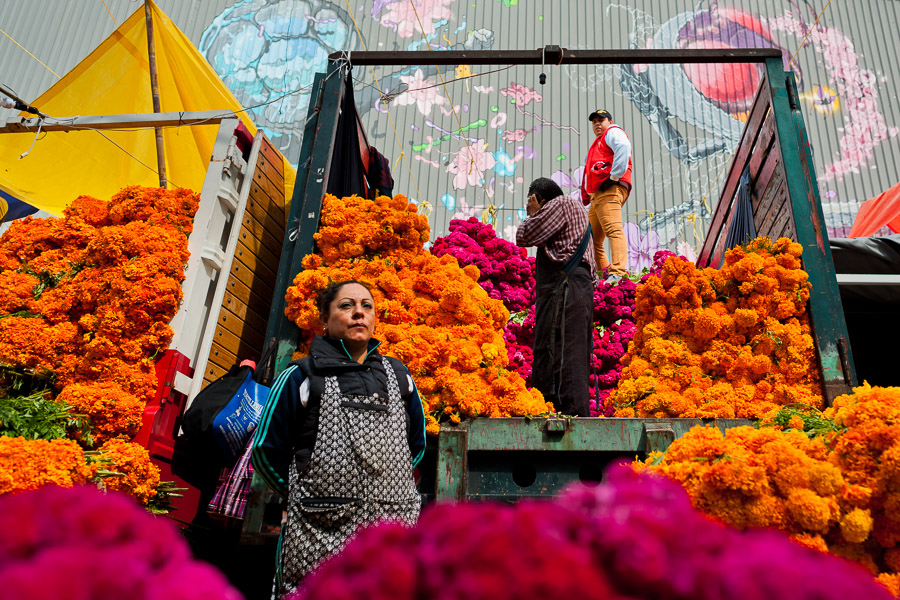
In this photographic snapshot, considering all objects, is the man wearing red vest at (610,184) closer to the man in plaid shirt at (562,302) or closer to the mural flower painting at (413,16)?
the man in plaid shirt at (562,302)

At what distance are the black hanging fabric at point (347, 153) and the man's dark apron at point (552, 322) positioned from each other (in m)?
1.61

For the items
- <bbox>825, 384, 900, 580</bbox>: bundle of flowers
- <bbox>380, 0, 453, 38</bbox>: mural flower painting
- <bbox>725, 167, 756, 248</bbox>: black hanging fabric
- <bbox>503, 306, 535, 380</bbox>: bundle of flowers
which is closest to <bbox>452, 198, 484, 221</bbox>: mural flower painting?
<bbox>380, 0, 453, 38</bbox>: mural flower painting

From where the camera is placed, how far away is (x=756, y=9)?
12.3m

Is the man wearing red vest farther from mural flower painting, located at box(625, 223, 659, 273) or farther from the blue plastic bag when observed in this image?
mural flower painting, located at box(625, 223, 659, 273)

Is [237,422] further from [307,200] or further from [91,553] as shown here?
[91,553]

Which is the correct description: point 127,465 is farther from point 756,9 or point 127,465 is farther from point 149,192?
point 756,9

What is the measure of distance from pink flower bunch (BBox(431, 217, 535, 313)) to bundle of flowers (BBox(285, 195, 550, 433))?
1.71 m

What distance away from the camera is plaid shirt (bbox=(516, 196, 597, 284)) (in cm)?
427

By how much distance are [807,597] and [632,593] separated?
0.18 meters

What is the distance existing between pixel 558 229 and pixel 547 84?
7.99 m

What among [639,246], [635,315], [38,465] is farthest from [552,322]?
[639,246]

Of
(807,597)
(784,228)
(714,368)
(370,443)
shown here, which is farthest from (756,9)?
(807,597)

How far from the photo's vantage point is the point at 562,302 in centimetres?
418

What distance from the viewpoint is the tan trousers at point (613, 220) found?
19.9ft
